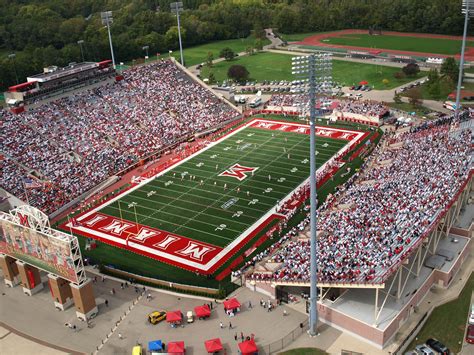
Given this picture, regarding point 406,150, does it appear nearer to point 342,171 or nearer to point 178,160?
point 342,171

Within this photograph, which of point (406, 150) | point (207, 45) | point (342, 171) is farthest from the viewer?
point (207, 45)

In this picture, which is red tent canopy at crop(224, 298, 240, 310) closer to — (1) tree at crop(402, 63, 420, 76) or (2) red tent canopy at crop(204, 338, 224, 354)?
(2) red tent canopy at crop(204, 338, 224, 354)

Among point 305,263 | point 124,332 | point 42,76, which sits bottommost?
point 124,332

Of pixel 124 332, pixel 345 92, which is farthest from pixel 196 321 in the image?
pixel 345 92

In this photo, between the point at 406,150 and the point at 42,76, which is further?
the point at 42,76

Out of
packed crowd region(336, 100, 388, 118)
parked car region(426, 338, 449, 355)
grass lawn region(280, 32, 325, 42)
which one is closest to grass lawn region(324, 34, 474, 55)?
grass lawn region(280, 32, 325, 42)
